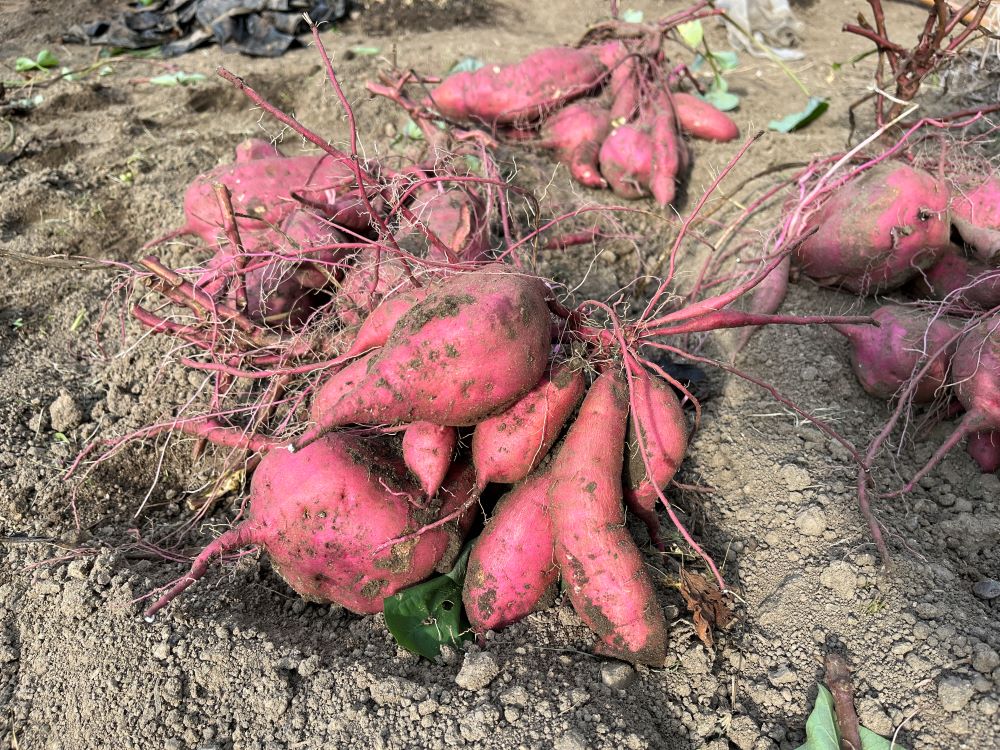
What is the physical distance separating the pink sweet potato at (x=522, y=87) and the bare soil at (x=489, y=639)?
3.08ft

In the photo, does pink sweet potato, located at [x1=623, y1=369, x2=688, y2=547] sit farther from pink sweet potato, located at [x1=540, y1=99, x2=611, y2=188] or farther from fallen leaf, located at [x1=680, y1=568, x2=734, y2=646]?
pink sweet potato, located at [x1=540, y1=99, x2=611, y2=188]

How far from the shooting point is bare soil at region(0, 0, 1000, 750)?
4.00ft

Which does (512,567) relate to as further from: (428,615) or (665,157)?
(665,157)

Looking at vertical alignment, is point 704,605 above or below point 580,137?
below

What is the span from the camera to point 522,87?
9.49 ft

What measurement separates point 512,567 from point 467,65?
2.81m

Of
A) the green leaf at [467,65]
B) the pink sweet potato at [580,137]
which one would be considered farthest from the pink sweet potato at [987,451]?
the green leaf at [467,65]

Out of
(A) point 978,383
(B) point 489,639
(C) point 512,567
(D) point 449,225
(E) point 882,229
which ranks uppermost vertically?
(D) point 449,225

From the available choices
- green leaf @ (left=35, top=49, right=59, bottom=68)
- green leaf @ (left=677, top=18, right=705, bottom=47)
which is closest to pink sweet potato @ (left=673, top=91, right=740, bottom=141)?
green leaf @ (left=677, top=18, right=705, bottom=47)

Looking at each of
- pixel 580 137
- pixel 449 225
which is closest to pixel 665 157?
pixel 580 137

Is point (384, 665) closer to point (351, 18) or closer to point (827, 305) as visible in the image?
point (827, 305)

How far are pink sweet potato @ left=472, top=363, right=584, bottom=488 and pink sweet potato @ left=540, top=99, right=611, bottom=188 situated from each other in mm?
1507

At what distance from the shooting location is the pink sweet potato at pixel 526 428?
1.42 meters

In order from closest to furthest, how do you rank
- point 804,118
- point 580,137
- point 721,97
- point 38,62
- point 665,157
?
point 665,157 → point 580,137 → point 804,118 → point 721,97 → point 38,62
